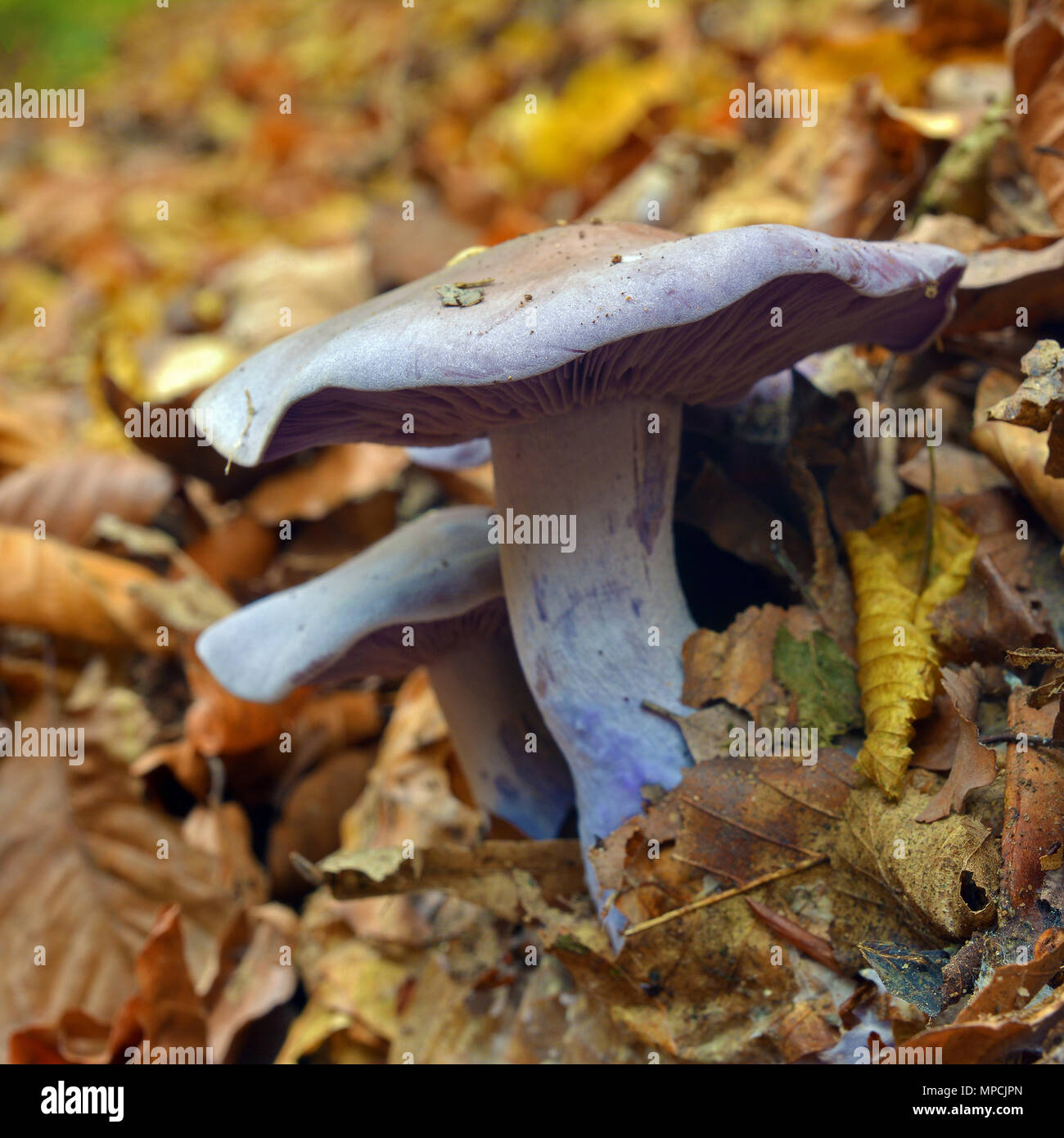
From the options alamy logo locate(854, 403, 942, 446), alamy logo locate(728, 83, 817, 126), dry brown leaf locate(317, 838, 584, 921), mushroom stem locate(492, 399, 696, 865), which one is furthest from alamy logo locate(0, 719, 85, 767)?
alamy logo locate(728, 83, 817, 126)

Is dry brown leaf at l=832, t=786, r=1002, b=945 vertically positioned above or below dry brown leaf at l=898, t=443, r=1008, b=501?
below

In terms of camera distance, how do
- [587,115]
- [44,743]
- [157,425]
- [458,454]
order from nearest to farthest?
1. [458,454]
2. [44,743]
3. [157,425]
4. [587,115]

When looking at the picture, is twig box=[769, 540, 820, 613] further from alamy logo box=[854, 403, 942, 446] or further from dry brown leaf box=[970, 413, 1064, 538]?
dry brown leaf box=[970, 413, 1064, 538]

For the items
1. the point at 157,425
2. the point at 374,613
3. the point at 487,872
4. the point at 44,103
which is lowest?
the point at 487,872

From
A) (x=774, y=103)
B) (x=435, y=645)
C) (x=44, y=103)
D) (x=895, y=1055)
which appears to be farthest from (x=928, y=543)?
(x=44, y=103)

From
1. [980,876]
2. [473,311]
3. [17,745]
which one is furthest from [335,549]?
[980,876]

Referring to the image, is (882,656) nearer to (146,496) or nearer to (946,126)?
(946,126)
